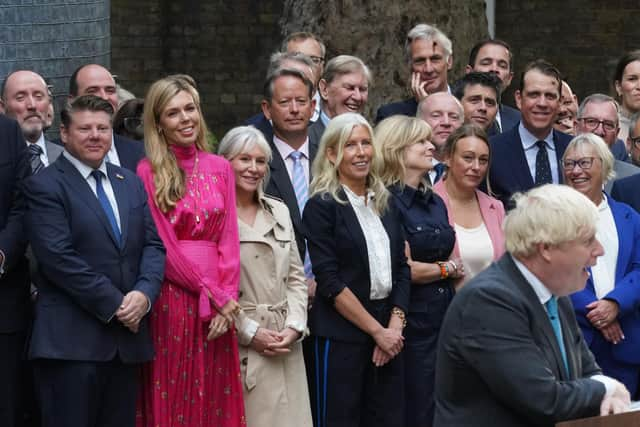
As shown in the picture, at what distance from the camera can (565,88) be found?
850 centimetres

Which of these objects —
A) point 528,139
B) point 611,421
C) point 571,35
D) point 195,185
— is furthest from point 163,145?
point 571,35

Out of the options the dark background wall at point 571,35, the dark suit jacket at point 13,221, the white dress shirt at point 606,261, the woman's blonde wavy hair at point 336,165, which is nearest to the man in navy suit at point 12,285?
the dark suit jacket at point 13,221

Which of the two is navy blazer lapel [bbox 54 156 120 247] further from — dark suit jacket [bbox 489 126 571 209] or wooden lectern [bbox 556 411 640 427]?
wooden lectern [bbox 556 411 640 427]

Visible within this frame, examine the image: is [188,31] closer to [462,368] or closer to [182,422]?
[182,422]

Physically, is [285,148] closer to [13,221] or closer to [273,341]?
[273,341]

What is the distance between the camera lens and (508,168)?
7.18 m

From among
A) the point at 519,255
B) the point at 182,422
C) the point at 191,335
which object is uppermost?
the point at 519,255

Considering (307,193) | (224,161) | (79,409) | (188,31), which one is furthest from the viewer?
(188,31)

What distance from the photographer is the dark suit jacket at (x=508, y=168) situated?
7145 millimetres

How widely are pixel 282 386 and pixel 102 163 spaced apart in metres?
1.33

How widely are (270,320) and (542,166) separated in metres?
1.89

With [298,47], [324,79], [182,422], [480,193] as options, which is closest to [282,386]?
[182,422]

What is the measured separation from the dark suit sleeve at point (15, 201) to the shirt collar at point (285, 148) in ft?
4.36

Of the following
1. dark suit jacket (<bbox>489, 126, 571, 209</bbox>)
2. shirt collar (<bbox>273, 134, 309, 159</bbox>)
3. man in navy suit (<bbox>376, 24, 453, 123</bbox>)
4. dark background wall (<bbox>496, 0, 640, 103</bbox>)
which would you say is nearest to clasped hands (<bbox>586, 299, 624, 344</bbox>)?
dark suit jacket (<bbox>489, 126, 571, 209</bbox>)
